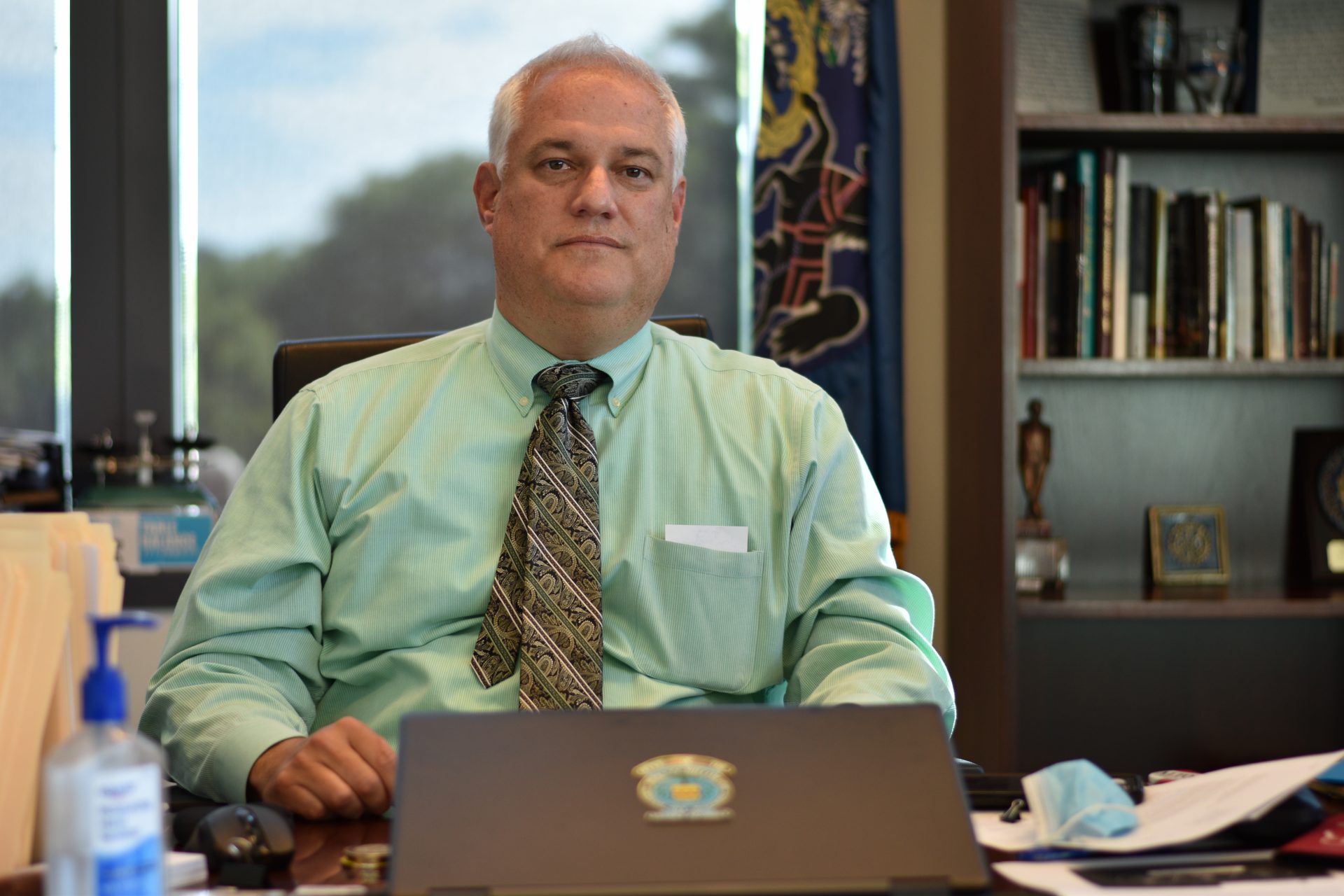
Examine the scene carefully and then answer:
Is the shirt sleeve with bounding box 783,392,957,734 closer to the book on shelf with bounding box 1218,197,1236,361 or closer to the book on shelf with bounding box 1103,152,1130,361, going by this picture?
the book on shelf with bounding box 1103,152,1130,361

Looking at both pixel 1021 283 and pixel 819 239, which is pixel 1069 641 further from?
pixel 819 239

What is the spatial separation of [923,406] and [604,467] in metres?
1.44

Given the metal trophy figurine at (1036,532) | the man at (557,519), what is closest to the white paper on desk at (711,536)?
the man at (557,519)

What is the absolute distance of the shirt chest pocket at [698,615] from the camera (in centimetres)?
141

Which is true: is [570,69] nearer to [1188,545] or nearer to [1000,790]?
[1000,790]

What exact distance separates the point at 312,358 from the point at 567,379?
40 cm

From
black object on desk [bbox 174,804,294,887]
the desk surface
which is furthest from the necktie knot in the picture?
black object on desk [bbox 174,804,294,887]

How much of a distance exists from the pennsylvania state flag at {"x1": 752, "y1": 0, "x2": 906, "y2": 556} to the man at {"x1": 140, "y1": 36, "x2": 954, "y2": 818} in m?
1.05

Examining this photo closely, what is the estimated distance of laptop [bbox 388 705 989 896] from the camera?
69 cm

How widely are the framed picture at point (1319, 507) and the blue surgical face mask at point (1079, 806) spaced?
6.55 feet

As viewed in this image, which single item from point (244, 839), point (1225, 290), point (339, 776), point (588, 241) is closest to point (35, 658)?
point (244, 839)

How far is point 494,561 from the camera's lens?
1417 mm

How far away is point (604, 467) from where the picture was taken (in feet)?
4.85

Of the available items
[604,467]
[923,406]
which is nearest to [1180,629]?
[923,406]
